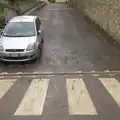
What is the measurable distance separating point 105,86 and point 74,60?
5041mm

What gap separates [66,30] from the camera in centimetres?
2792

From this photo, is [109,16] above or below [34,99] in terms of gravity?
below

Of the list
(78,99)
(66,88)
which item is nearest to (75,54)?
(66,88)

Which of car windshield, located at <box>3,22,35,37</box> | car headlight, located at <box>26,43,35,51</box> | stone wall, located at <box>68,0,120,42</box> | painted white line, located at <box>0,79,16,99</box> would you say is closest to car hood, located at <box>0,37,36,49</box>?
car headlight, located at <box>26,43,35,51</box>

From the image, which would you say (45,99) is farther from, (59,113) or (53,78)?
(53,78)

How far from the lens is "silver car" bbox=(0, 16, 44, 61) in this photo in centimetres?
1584

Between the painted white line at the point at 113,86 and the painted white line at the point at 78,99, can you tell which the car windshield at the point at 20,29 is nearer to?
the painted white line at the point at 78,99

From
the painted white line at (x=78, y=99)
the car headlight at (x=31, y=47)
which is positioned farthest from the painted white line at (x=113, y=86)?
the car headlight at (x=31, y=47)

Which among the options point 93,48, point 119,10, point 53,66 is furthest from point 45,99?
point 119,10

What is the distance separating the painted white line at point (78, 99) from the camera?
913cm

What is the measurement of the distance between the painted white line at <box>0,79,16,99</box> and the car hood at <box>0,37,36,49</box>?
9.79 feet

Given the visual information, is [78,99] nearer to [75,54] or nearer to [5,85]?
[5,85]

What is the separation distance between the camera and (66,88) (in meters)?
11.7

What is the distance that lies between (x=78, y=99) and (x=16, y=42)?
22.3ft
